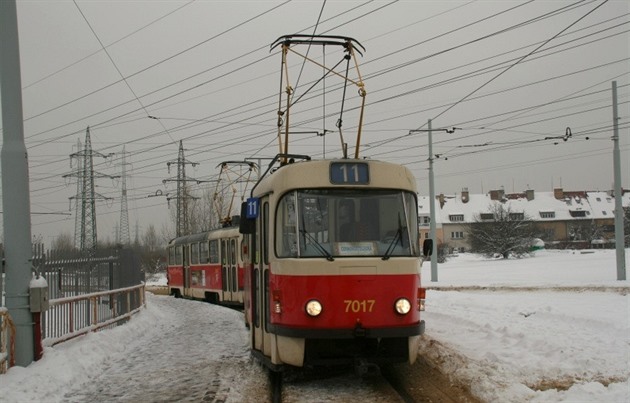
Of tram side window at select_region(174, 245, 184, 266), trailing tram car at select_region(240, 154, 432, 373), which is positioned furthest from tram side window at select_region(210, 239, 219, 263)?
trailing tram car at select_region(240, 154, 432, 373)

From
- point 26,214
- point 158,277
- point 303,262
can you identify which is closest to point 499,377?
point 303,262

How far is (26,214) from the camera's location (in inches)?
353

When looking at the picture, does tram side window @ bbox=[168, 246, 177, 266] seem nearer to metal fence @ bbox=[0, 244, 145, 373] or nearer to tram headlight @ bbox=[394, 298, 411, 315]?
metal fence @ bbox=[0, 244, 145, 373]

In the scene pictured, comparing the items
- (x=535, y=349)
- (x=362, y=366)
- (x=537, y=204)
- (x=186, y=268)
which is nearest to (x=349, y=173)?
(x=362, y=366)

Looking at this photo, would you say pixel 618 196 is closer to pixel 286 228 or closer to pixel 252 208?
pixel 252 208

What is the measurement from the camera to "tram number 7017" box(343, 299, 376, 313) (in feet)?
25.4

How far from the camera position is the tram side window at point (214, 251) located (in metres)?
23.3

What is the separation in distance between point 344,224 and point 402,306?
1.26 meters

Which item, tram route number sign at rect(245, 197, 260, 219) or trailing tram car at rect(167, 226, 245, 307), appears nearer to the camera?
tram route number sign at rect(245, 197, 260, 219)

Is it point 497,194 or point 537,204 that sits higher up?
point 497,194

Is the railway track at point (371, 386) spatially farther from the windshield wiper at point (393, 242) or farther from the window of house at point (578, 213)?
the window of house at point (578, 213)

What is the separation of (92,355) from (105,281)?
4.75 m

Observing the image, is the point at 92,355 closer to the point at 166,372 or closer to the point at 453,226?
the point at 166,372

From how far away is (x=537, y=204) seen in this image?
96688mm
